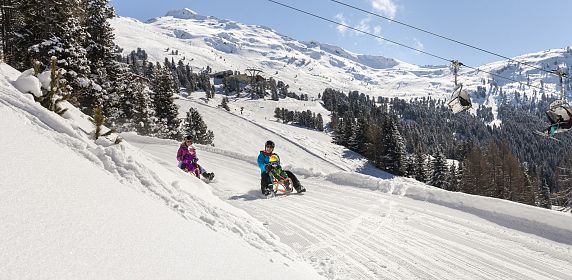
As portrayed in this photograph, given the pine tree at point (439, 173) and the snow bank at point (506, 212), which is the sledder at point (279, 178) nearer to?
the snow bank at point (506, 212)

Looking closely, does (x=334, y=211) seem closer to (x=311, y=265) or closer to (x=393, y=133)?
(x=311, y=265)

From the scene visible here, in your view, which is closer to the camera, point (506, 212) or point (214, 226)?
point (214, 226)

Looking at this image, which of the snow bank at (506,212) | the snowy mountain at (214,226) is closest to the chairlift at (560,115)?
the snow bank at (506,212)

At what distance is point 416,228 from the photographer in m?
8.61

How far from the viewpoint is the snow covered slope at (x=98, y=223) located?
8.36ft

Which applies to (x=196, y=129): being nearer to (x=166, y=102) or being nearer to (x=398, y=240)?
(x=166, y=102)

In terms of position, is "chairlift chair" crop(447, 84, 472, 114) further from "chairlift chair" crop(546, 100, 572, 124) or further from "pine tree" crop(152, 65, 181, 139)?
"pine tree" crop(152, 65, 181, 139)

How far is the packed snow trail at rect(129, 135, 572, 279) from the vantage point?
20.4ft

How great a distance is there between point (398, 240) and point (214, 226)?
150 inches

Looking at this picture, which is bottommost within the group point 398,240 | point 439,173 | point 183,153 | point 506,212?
point 439,173

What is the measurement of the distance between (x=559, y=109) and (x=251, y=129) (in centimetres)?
5605

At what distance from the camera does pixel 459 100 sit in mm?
12867

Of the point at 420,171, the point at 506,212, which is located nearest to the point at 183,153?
the point at 506,212

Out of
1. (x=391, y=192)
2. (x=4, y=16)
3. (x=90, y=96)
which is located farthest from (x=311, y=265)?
(x=4, y=16)
